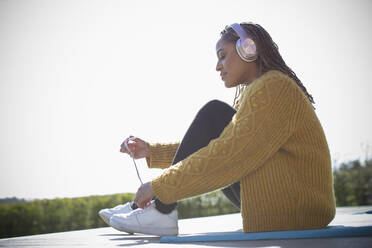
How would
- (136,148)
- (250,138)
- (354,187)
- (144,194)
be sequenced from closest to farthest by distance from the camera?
(250,138) < (144,194) < (136,148) < (354,187)

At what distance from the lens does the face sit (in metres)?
1.75

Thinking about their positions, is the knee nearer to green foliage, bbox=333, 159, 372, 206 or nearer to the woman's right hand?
the woman's right hand

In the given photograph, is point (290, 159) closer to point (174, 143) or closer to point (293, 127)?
point (293, 127)

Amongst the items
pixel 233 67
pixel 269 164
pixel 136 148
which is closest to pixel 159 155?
pixel 136 148

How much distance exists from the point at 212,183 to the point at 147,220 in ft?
1.77

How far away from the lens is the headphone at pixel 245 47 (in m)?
1.67

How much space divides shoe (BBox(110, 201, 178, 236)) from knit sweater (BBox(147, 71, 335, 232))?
0.31 meters

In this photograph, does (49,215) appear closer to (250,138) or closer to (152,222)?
(152,222)

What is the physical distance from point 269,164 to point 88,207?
24.0ft

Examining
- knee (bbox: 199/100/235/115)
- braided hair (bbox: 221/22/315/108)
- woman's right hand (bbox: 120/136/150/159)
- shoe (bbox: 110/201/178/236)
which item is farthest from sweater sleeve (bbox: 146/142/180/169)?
braided hair (bbox: 221/22/315/108)

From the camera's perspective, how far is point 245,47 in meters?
1.68

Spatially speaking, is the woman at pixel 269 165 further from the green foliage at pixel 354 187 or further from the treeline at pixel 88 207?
the green foliage at pixel 354 187

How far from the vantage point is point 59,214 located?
7648mm

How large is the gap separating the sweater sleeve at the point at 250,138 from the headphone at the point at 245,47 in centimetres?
28
